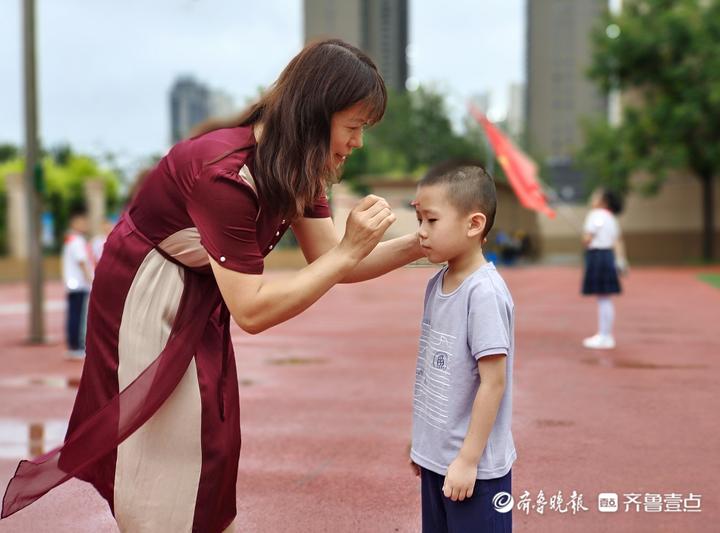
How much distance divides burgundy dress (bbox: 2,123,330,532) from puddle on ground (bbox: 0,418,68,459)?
287 centimetres

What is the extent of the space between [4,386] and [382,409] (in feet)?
11.1

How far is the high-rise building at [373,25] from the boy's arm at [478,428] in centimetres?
7176

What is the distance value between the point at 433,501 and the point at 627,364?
218 inches

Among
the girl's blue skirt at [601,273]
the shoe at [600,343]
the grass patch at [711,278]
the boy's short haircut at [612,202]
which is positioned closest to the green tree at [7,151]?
the grass patch at [711,278]

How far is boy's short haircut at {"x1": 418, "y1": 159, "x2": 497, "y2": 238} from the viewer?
206 centimetres

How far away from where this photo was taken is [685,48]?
26.6 metres

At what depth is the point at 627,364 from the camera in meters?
7.26

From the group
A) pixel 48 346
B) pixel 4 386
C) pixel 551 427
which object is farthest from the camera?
pixel 48 346

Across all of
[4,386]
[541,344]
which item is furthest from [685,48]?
[4,386]

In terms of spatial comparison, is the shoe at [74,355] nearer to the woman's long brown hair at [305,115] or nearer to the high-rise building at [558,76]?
the woman's long brown hair at [305,115]

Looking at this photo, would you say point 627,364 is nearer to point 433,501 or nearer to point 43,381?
point 43,381

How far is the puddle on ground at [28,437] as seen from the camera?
4727 millimetres

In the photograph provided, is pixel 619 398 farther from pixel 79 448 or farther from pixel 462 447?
pixel 79 448
